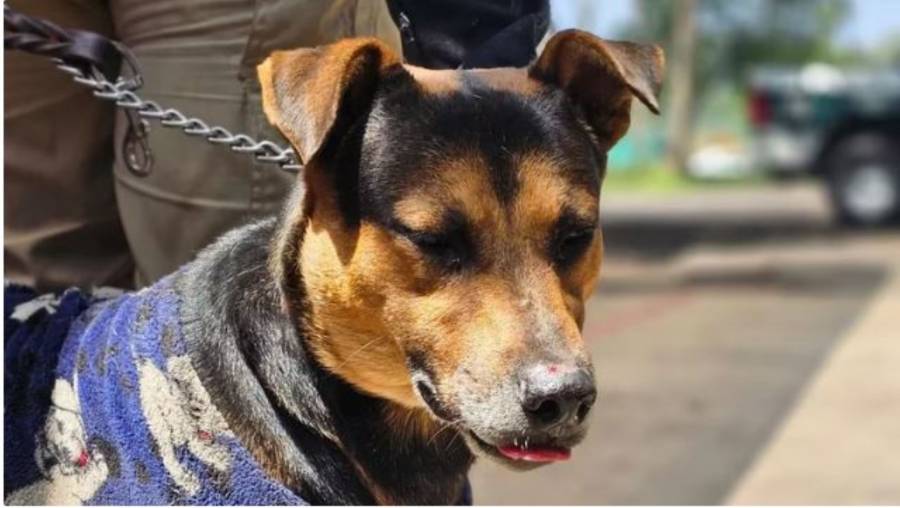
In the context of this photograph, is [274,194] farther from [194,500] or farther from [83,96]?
[194,500]

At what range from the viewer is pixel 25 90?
3191 millimetres

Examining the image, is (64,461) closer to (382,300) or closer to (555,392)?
(382,300)

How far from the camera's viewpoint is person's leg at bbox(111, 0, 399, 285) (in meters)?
2.90

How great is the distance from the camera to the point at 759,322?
37.9ft

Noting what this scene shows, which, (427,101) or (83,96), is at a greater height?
(427,101)

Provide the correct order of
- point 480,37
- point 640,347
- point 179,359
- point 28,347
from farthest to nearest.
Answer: point 640,347 → point 480,37 → point 28,347 → point 179,359

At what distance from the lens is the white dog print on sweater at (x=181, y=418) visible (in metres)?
2.47

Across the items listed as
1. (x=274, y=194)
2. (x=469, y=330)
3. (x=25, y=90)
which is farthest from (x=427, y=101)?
(x=25, y=90)

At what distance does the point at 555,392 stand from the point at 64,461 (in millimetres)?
894

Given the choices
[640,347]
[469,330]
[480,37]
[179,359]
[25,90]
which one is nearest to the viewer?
[469,330]

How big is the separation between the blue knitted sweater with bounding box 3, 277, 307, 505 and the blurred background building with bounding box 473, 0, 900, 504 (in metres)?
1.02

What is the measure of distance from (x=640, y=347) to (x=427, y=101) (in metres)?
7.92

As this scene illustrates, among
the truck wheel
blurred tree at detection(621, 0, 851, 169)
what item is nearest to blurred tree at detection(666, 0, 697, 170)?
blurred tree at detection(621, 0, 851, 169)

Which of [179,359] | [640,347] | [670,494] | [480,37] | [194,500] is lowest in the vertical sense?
[640,347]
